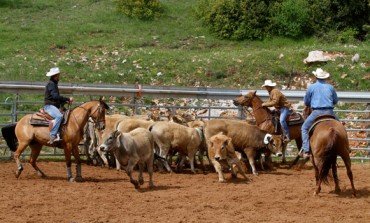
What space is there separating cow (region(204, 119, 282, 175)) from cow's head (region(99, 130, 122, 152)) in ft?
11.8

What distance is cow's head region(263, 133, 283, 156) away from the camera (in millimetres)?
15258

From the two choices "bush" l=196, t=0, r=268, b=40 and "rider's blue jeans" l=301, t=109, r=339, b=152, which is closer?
"rider's blue jeans" l=301, t=109, r=339, b=152

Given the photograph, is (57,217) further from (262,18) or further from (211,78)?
(262,18)

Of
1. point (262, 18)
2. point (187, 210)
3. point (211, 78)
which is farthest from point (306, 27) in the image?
point (187, 210)

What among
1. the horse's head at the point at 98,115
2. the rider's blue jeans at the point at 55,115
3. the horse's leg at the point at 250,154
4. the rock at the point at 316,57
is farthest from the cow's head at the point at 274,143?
the rock at the point at 316,57

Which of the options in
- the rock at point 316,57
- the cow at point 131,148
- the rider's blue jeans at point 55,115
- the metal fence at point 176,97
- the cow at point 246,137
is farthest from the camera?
the rock at point 316,57

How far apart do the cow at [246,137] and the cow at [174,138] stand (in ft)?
1.46

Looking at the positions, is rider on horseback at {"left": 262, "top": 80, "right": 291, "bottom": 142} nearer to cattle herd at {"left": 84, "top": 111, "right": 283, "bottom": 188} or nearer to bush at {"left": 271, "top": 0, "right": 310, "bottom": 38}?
cattle herd at {"left": 84, "top": 111, "right": 283, "bottom": 188}

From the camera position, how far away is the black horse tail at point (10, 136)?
14938 millimetres

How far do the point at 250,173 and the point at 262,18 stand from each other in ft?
60.7

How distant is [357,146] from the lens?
19.2 metres

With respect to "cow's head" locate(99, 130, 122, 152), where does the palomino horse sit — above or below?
below

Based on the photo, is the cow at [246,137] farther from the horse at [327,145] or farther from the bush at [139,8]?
the bush at [139,8]

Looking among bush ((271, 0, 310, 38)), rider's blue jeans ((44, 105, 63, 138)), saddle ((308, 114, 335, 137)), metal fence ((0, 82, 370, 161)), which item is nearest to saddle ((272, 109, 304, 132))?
metal fence ((0, 82, 370, 161))
